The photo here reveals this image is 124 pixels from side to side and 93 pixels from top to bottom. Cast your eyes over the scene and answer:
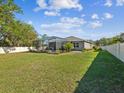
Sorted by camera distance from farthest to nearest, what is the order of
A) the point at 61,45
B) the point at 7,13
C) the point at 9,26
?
the point at 61,45, the point at 9,26, the point at 7,13

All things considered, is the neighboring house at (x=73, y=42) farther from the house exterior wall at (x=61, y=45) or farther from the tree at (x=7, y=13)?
the tree at (x=7, y=13)

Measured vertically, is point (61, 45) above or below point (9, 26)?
below

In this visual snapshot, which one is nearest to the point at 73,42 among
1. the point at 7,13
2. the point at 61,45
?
the point at 61,45

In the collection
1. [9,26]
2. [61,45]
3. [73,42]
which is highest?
[9,26]

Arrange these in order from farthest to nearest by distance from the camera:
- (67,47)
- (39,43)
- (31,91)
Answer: (39,43) < (67,47) < (31,91)

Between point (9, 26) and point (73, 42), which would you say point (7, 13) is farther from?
point (73, 42)

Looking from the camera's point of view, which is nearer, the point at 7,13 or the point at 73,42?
the point at 7,13

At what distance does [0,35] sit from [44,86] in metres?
34.8

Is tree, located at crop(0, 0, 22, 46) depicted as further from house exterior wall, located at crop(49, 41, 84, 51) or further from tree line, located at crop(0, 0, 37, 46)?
house exterior wall, located at crop(49, 41, 84, 51)

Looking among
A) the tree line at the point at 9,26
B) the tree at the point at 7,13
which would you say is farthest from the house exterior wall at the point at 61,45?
the tree at the point at 7,13

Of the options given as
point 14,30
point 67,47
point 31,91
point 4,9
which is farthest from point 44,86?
point 67,47

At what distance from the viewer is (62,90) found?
778cm

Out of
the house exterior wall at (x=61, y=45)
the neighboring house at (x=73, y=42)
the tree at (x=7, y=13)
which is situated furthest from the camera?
the neighboring house at (x=73, y=42)

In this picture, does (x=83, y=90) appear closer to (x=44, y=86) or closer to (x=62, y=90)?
(x=62, y=90)
